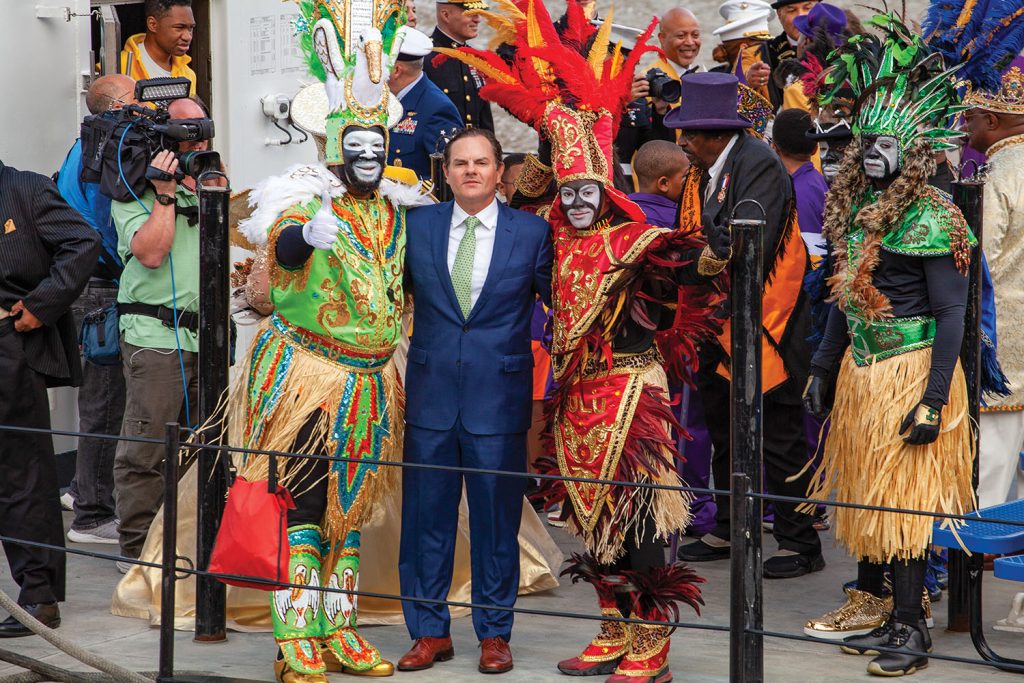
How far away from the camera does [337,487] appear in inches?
201

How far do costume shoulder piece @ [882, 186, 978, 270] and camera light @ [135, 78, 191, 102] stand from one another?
3.10 metres

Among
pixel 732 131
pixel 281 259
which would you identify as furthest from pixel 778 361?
pixel 281 259

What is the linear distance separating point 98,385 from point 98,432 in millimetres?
225

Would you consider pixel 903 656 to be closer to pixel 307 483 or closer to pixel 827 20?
pixel 307 483

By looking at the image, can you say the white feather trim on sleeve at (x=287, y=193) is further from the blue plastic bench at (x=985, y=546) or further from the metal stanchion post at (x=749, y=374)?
the blue plastic bench at (x=985, y=546)

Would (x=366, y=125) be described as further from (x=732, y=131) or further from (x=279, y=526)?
(x=732, y=131)

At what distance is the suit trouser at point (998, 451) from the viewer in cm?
632

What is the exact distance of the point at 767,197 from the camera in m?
6.31

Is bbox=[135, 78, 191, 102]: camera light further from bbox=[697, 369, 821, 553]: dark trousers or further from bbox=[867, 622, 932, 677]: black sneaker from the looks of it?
bbox=[867, 622, 932, 677]: black sneaker

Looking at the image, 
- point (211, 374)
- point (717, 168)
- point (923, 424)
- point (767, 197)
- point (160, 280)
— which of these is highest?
point (717, 168)

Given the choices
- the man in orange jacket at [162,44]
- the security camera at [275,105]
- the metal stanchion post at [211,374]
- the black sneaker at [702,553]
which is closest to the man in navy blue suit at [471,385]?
the metal stanchion post at [211,374]

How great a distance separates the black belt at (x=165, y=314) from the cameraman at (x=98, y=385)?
398 mm

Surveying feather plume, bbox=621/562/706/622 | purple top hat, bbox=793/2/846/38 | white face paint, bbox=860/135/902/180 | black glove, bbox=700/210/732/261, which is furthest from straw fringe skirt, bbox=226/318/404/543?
purple top hat, bbox=793/2/846/38

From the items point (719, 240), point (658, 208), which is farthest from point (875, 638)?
point (658, 208)
